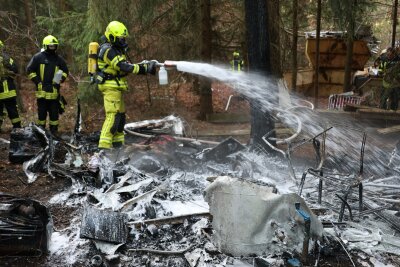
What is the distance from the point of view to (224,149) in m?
7.03

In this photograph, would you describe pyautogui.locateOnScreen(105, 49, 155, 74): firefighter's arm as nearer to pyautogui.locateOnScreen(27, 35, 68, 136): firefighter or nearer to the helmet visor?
the helmet visor

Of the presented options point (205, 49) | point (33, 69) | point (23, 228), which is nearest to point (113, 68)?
point (33, 69)

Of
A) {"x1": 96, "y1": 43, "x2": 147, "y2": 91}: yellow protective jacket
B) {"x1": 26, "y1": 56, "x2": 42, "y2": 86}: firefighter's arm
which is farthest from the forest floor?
{"x1": 96, "y1": 43, "x2": 147, "y2": 91}: yellow protective jacket

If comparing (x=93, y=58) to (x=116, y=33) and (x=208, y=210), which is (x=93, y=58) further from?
(x=208, y=210)

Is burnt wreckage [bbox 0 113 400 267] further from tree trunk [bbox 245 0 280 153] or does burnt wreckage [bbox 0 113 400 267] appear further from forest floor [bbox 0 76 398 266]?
tree trunk [bbox 245 0 280 153]

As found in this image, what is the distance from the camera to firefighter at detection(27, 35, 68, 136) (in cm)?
809

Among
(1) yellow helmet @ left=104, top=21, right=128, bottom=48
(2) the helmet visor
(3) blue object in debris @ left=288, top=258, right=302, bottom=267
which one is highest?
(1) yellow helmet @ left=104, top=21, right=128, bottom=48

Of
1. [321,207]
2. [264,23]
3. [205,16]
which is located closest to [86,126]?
[205,16]

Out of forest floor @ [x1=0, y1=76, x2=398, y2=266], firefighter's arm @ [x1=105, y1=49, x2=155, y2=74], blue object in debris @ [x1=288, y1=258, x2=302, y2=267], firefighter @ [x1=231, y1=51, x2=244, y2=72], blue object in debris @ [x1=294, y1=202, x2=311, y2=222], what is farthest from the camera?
firefighter @ [x1=231, y1=51, x2=244, y2=72]

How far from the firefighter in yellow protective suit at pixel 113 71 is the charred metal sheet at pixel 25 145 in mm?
1088

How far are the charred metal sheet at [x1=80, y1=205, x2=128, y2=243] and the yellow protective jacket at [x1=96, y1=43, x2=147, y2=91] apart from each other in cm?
301

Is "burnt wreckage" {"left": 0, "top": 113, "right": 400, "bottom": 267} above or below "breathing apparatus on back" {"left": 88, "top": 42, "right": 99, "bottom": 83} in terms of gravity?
below

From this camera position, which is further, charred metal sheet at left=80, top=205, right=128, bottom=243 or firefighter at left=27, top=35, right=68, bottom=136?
firefighter at left=27, top=35, right=68, bottom=136

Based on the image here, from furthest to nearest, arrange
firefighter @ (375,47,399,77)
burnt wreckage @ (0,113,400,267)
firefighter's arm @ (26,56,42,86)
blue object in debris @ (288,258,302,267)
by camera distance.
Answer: firefighter @ (375,47,399,77) → firefighter's arm @ (26,56,42,86) → burnt wreckage @ (0,113,400,267) → blue object in debris @ (288,258,302,267)
